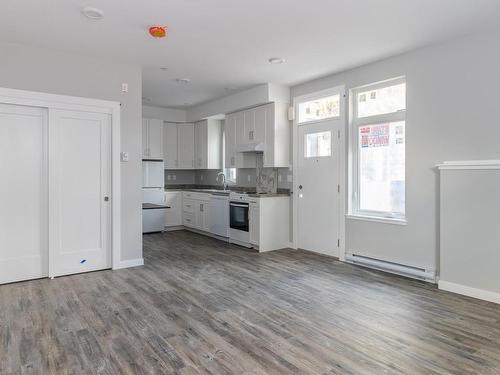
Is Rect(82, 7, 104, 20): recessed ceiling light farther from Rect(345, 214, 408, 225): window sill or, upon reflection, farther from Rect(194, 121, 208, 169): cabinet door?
Rect(194, 121, 208, 169): cabinet door

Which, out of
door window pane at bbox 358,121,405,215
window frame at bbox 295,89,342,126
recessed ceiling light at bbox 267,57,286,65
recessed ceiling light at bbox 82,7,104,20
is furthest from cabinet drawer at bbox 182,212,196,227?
recessed ceiling light at bbox 82,7,104,20

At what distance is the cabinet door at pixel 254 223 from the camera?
223 inches

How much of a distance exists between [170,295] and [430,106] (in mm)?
3574

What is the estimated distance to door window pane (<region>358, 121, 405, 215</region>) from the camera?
14.5 feet

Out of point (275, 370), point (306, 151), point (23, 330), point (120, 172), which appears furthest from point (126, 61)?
point (275, 370)

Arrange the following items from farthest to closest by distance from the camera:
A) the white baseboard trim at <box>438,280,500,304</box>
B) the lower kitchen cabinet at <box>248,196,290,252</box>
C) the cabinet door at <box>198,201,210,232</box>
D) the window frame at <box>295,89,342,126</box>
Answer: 1. the cabinet door at <box>198,201,210,232</box>
2. the lower kitchen cabinet at <box>248,196,290,252</box>
3. the window frame at <box>295,89,342,126</box>
4. the white baseboard trim at <box>438,280,500,304</box>

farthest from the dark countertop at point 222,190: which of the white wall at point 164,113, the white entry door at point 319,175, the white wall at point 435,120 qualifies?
the white wall at point 435,120

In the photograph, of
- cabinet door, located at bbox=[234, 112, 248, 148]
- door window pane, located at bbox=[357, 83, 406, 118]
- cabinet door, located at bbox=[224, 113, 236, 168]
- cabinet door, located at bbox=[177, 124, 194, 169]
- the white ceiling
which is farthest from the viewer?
cabinet door, located at bbox=[177, 124, 194, 169]

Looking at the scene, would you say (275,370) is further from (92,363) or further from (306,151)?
(306,151)

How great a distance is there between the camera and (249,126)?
20.7 feet

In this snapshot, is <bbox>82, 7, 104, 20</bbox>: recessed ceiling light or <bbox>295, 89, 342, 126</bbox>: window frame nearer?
<bbox>82, 7, 104, 20</bbox>: recessed ceiling light

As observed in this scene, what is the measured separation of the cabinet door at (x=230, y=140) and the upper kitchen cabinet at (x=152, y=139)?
1.79 metres

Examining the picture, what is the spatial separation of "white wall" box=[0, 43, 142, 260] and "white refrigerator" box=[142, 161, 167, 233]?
2.52 meters

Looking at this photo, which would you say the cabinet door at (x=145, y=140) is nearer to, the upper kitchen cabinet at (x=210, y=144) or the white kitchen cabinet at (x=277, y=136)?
the upper kitchen cabinet at (x=210, y=144)
